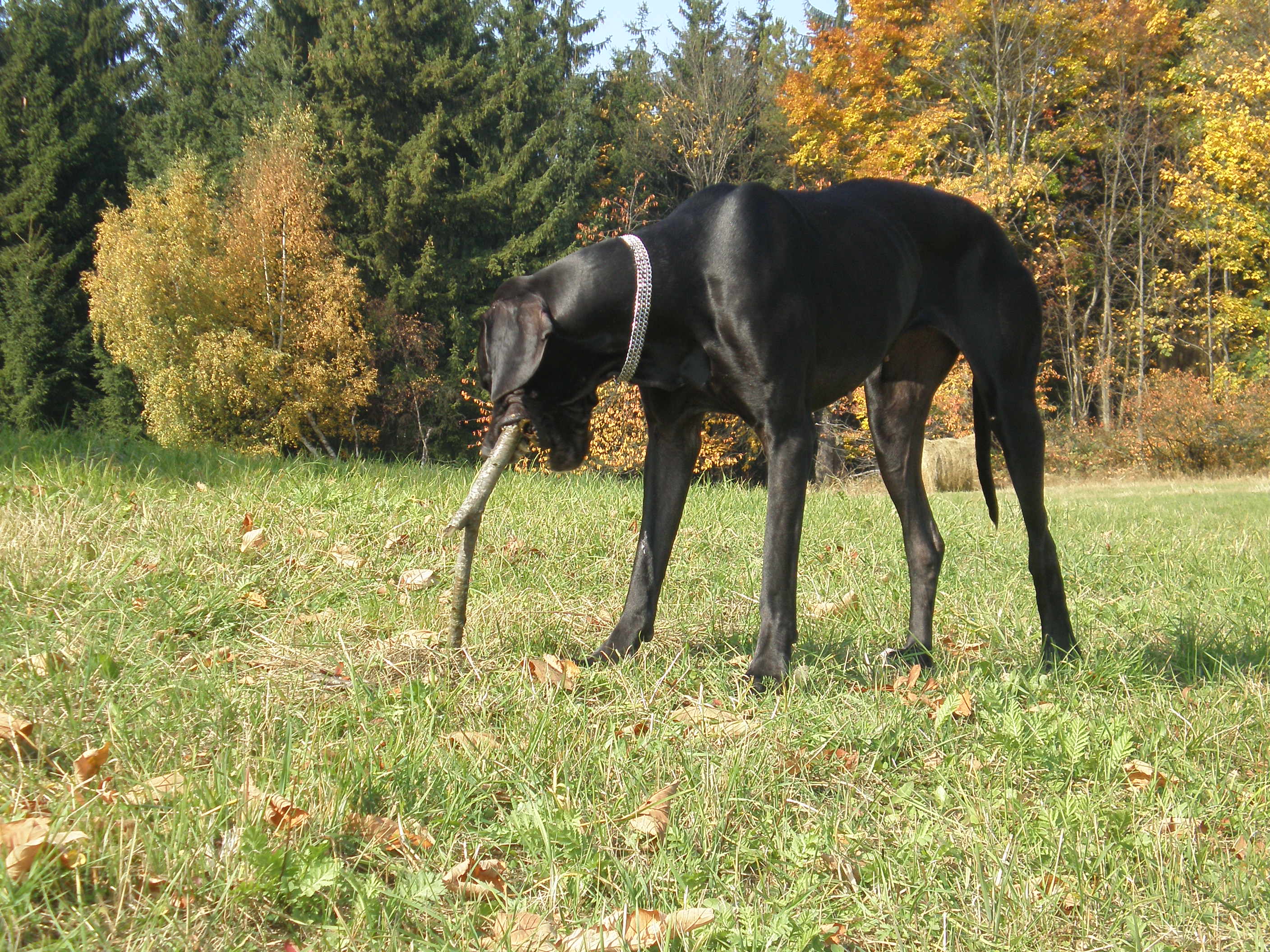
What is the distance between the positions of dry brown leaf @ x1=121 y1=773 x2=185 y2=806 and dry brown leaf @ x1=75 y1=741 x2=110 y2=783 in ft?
0.52

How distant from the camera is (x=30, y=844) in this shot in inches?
71.0

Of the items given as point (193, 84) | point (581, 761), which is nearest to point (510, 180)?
point (193, 84)

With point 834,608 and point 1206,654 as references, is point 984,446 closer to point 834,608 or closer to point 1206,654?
point 834,608

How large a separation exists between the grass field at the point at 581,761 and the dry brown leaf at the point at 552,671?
0.05 m

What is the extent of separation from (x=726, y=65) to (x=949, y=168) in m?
6.34

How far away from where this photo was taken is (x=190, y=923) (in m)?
1.73

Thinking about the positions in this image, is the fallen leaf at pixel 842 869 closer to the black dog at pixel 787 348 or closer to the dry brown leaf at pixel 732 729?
the dry brown leaf at pixel 732 729

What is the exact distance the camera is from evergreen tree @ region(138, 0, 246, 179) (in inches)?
1260

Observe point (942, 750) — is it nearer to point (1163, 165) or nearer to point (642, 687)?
point (642, 687)

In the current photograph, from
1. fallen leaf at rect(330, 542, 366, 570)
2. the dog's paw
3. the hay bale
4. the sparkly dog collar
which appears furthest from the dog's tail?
the hay bale

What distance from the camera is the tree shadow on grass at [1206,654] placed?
3600mm

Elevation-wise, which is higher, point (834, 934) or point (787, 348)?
point (787, 348)

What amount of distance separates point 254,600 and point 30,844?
2.26 meters

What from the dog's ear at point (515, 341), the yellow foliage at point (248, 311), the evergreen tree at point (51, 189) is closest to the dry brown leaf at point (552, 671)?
the dog's ear at point (515, 341)
